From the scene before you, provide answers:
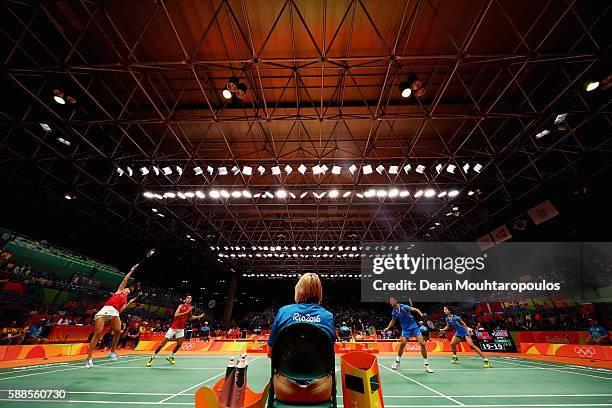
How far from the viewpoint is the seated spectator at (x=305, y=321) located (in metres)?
2.38

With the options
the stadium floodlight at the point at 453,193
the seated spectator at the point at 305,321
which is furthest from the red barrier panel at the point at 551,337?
the seated spectator at the point at 305,321

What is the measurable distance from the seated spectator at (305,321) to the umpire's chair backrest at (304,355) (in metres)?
0.05

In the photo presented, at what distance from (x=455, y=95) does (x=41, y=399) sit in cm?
1541

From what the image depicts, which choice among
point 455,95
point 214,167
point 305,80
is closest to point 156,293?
point 214,167

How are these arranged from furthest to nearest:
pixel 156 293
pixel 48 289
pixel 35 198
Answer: pixel 156 293 → pixel 48 289 → pixel 35 198

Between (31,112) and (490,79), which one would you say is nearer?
(490,79)

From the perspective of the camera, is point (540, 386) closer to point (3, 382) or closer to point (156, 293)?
point (3, 382)

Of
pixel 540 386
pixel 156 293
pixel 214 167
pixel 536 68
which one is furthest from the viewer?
pixel 156 293

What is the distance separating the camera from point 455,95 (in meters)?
13.0

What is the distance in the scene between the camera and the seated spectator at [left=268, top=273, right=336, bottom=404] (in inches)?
93.7

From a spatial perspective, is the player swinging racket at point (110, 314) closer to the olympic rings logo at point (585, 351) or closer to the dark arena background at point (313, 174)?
the dark arena background at point (313, 174)

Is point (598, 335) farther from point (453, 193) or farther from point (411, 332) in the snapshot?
point (411, 332)

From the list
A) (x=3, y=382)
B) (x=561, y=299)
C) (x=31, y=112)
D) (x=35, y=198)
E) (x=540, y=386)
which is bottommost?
(x=3, y=382)

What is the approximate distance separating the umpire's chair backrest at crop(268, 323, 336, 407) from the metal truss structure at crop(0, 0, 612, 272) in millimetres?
8390
